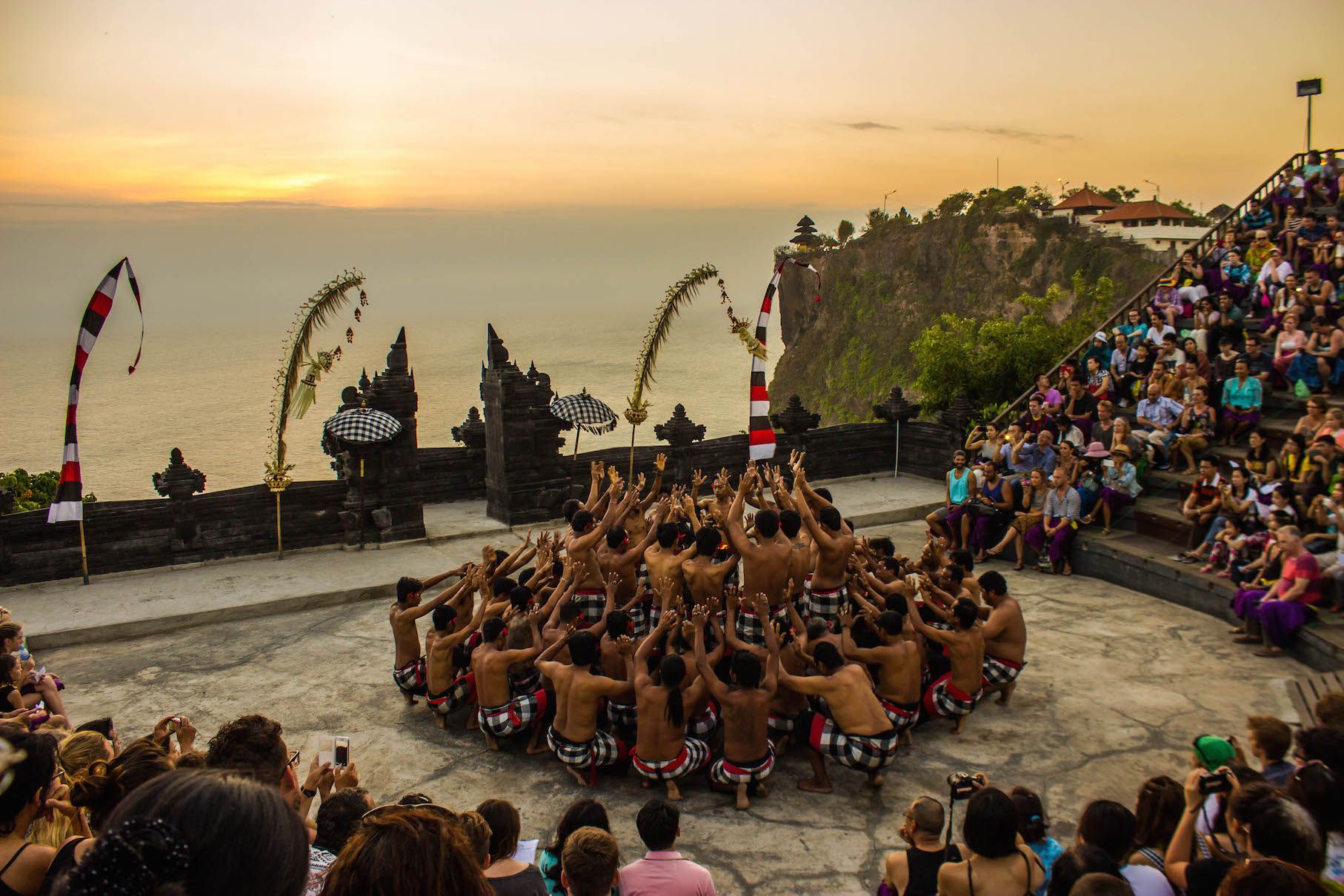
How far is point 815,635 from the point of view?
790cm

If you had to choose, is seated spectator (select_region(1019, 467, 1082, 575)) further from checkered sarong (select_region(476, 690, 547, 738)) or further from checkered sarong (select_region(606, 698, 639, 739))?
checkered sarong (select_region(476, 690, 547, 738))

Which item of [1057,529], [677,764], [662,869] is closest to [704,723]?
[677,764]

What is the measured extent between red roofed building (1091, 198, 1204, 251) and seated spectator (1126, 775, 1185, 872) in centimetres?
4647

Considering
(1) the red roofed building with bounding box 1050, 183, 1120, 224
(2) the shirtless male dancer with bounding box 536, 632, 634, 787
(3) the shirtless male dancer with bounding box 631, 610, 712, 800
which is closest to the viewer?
(3) the shirtless male dancer with bounding box 631, 610, 712, 800

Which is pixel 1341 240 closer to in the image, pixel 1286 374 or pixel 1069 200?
pixel 1286 374

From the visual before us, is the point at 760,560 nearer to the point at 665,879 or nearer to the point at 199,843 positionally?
the point at 665,879

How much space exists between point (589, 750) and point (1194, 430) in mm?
10074

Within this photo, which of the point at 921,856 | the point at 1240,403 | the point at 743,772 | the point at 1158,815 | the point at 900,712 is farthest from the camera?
the point at 1240,403

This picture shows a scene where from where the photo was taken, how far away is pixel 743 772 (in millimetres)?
7152

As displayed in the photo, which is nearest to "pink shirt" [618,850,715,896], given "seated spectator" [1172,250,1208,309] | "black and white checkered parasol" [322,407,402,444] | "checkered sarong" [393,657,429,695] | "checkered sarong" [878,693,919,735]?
"checkered sarong" [878,693,919,735]

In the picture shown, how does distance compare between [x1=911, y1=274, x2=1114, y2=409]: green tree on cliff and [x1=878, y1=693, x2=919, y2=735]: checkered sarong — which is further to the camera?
[x1=911, y1=274, x2=1114, y2=409]: green tree on cliff

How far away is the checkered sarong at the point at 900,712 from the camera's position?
25.7 feet

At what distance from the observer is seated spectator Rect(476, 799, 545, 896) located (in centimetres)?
434

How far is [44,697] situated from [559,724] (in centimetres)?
401
